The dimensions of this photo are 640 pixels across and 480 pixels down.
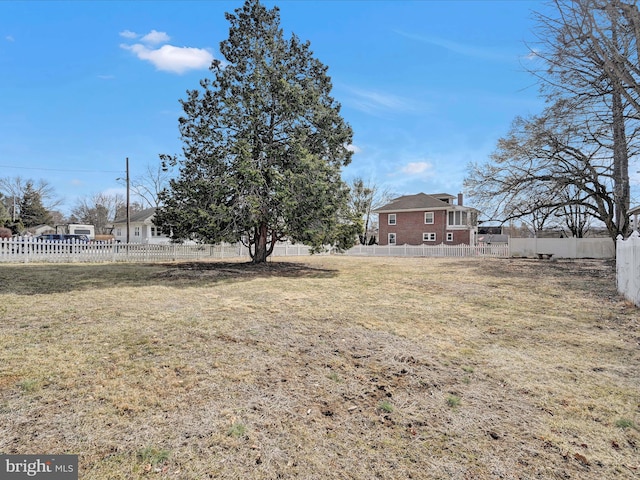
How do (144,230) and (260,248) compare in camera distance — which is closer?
(260,248)

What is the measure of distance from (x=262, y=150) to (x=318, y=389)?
11.3 metres

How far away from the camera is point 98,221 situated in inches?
2569

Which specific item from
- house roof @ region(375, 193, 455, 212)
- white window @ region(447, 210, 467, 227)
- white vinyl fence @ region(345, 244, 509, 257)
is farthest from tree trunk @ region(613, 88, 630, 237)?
house roof @ region(375, 193, 455, 212)

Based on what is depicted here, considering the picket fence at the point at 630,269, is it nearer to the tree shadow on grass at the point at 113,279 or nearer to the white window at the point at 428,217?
the tree shadow on grass at the point at 113,279

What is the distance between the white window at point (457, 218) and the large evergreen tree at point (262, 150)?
25467 mm

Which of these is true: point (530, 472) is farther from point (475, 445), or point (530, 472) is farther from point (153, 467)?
point (153, 467)

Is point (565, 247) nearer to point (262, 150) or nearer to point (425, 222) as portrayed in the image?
point (425, 222)

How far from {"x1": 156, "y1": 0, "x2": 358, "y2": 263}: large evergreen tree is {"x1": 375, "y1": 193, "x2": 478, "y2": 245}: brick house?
24.8 m

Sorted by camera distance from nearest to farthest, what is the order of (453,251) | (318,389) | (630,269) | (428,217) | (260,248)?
(318,389) < (630,269) < (260,248) < (453,251) < (428,217)

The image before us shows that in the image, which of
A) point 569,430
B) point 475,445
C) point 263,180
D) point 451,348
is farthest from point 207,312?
point 263,180

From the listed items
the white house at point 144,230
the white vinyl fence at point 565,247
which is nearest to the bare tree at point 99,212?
the white house at point 144,230

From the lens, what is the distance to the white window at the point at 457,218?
122 ft

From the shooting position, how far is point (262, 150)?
13430mm

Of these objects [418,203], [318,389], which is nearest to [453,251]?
[418,203]
